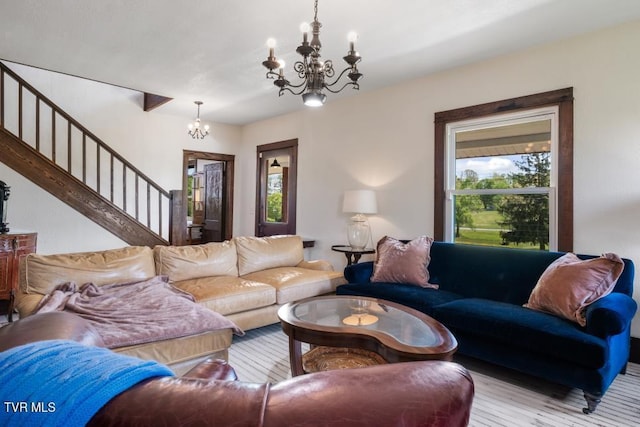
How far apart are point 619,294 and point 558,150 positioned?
1.34 m

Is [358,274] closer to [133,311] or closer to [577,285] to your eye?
[577,285]

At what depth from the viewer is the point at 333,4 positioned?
100 inches

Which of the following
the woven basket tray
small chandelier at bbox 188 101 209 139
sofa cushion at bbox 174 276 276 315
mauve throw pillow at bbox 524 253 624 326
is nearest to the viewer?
the woven basket tray

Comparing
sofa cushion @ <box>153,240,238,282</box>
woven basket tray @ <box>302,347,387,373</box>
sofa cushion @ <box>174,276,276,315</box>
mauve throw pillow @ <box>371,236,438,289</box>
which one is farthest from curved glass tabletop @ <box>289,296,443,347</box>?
sofa cushion @ <box>153,240,238,282</box>

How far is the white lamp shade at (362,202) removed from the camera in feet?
13.8

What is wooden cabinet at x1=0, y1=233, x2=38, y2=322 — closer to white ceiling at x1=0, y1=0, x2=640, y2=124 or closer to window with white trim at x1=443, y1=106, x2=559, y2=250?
white ceiling at x1=0, y1=0, x2=640, y2=124

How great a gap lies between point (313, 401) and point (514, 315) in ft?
7.65

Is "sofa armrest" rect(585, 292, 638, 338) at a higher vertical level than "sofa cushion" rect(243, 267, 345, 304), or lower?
higher

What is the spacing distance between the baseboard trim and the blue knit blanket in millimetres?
3506

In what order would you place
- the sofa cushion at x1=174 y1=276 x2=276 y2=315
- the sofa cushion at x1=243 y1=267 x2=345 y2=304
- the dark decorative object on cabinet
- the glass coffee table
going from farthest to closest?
the dark decorative object on cabinet, the sofa cushion at x1=243 y1=267 x2=345 y2=304, the sofa cushion at x1=174 y1=276 x2=276 y2=315, the glass coffee table

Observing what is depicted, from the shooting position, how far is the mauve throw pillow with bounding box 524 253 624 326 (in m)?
2.26

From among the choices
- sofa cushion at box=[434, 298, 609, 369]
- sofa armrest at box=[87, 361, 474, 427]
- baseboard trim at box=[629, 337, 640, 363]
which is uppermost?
sofa armrest at box=[87, 361, 474, 427]

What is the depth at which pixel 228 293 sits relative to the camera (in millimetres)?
2908

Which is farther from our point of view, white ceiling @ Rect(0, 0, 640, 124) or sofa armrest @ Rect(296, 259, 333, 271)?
sofa armrest @ Rect(296, 259, 333, 271)
